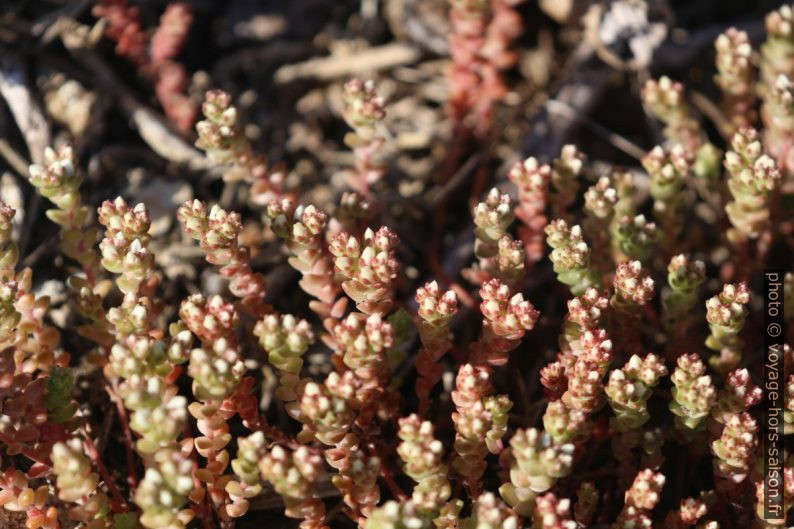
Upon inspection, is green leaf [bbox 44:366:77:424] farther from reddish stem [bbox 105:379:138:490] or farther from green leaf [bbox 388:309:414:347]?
green leaf [bbox 388:309:414:347]

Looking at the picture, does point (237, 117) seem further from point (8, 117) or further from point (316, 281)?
point (8, 117)

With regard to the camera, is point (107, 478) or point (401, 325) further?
point (401, 325)

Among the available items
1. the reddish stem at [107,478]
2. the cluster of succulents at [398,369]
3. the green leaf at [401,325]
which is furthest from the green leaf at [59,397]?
the green leaf at [401,325]

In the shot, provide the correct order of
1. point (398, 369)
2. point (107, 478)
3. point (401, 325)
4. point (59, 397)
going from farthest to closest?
point (398, 369) < point (401, 325) < point (107, 478) < point (59, 397)

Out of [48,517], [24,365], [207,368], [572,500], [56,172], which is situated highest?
[56,172]

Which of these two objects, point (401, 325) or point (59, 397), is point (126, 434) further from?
point (401, 325)

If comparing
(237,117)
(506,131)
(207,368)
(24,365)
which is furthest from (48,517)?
(506,131)

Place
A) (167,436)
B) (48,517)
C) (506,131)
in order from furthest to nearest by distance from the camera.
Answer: (506,131) < (48,517) < (167,436)

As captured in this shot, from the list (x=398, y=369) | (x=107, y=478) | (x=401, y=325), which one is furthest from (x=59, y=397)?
(x=398, y=369)
